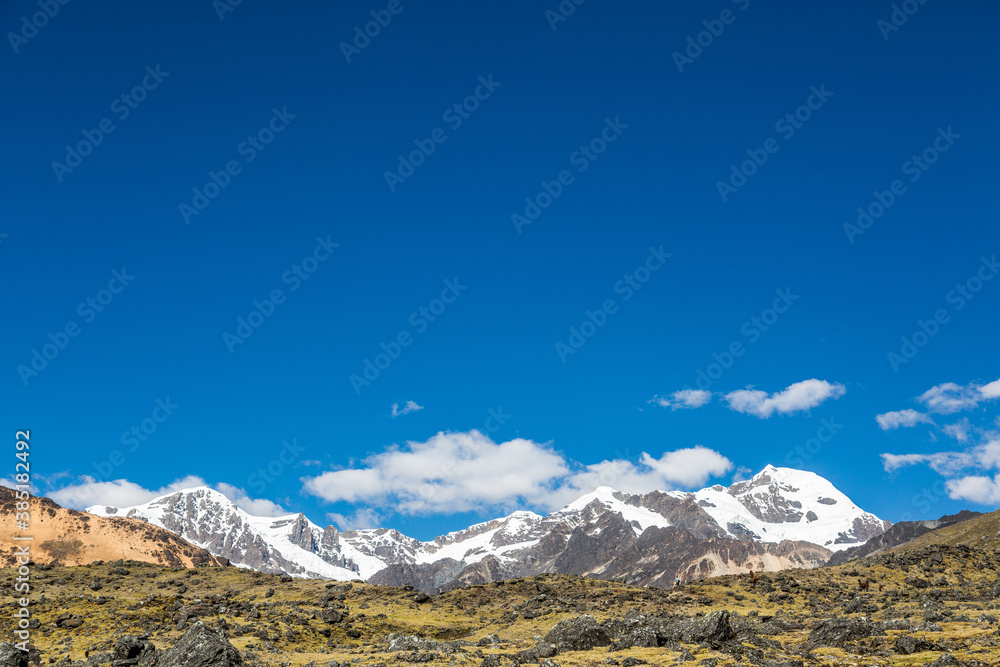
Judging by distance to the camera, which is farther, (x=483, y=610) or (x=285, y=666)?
(x=483, y=610)

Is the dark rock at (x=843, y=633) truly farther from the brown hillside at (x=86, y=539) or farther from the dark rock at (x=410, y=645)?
the brown hillside at (x=86, y=539)

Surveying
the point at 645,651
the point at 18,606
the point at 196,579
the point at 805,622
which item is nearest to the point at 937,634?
the point at 645,651

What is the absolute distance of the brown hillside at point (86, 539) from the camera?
420 ft

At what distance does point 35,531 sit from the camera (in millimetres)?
130875

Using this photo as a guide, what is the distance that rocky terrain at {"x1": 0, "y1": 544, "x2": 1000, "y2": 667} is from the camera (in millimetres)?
25109

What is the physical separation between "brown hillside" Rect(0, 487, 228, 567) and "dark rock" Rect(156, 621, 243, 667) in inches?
4602

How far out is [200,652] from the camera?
78.3ft

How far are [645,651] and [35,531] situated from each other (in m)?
147

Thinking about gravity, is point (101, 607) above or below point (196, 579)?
below

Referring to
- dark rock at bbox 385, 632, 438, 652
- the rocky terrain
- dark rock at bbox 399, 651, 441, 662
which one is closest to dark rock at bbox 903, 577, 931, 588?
the rocky terrain

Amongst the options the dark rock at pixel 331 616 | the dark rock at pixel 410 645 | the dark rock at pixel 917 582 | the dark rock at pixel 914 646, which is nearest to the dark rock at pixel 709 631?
the dark rock at pixel 914 646

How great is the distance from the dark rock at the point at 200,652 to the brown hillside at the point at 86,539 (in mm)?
116885

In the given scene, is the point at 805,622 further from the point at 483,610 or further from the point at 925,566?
the point at 925,566

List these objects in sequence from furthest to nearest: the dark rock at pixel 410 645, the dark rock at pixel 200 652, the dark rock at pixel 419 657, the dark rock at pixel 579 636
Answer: the dark rock at pixel 410 645 < the dark rock at pixel 579 636 < the dark rock at pixel 419 657 < the dark rock at pixel 200 652
